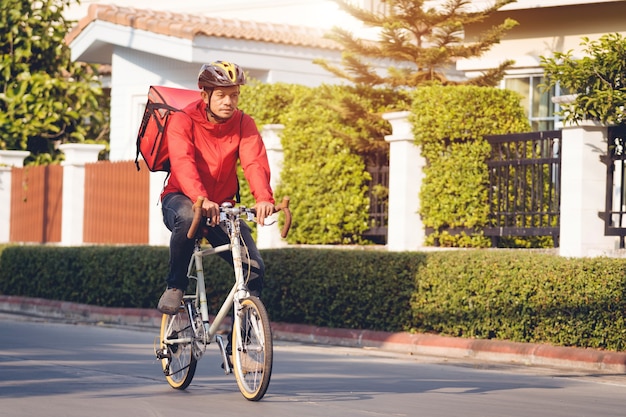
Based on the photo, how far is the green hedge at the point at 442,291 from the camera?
12180 mm

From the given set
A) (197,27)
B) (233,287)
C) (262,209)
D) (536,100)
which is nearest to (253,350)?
(233,287)

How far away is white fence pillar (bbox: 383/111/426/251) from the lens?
627 inches

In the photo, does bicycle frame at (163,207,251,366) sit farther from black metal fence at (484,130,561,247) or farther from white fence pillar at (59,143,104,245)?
white fence pillar at (59,143,104,245)

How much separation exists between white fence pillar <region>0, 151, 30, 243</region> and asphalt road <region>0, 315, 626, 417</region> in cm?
1233

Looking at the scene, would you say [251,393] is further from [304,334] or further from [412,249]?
[412,249]

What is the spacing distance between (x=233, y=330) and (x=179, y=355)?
88 centimetres

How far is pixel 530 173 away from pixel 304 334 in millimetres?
3341

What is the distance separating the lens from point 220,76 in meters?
8.41

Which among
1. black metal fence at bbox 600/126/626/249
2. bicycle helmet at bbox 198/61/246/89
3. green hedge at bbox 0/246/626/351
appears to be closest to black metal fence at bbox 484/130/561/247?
black metal fence at bbox 600/126/626/249

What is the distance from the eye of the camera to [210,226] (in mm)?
8523

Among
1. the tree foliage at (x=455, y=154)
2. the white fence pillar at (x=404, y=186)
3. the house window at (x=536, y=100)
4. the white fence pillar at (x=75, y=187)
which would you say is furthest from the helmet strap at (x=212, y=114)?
the white fence pillar at (x=75, y=187)

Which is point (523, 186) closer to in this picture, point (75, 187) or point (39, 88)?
point (75, 187)

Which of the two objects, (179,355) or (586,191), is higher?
(586,191)

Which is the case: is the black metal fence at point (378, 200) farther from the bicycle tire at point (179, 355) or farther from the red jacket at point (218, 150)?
the red jacket at point (218, 150)
